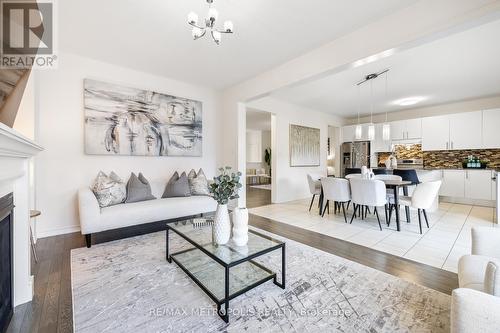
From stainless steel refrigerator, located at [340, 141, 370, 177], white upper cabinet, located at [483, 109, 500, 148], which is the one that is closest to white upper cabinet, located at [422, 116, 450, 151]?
white upper cabinet, located at [483, 109, 500, 148]

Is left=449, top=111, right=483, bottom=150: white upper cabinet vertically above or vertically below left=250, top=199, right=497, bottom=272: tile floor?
above

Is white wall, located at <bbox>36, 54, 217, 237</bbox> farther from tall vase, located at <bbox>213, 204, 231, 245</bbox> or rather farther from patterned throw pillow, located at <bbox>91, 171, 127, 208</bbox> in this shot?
tall vase, located at <bbox>213, 204, 231, 245</bbox>

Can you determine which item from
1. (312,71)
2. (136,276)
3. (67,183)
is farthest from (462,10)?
(67,183)

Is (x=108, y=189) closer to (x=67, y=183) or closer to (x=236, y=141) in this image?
(x=67, y=183)

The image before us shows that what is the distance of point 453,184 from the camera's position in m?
5.28

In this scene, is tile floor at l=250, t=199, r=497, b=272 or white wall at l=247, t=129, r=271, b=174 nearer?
tile floor at l=250, t=199, r=497, b=272

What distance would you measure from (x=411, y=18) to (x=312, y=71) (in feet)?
3.86

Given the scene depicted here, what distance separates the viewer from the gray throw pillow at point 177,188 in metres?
3.65

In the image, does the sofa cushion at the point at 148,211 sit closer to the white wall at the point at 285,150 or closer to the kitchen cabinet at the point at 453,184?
the white wall at the point at 285,150

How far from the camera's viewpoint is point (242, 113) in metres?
4.53

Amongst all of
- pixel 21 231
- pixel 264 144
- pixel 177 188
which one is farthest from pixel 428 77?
pixel 264 144

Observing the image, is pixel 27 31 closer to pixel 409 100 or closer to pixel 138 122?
pixel 138 122

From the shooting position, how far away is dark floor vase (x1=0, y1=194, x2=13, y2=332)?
124cm

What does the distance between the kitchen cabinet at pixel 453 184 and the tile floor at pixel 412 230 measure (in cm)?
54
